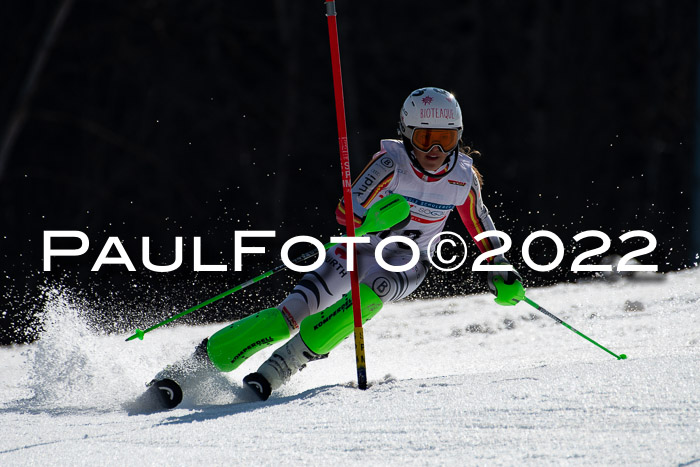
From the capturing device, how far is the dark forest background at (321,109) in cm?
1766

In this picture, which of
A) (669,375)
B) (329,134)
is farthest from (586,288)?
(329,134)

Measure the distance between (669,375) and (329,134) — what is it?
624 inches

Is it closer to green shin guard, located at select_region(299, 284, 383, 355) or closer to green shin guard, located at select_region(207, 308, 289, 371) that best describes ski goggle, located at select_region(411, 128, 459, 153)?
green shin guard, located at select_region(299, 284, 383, 355)

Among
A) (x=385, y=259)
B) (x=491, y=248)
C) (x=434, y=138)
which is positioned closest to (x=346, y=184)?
(x=434, y=138)

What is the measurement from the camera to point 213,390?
4039 mm

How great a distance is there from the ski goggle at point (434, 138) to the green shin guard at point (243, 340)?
1.03 metres

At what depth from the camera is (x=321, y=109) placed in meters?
19.1

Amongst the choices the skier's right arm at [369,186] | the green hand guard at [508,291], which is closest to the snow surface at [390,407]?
the green hand guard at [508,291]

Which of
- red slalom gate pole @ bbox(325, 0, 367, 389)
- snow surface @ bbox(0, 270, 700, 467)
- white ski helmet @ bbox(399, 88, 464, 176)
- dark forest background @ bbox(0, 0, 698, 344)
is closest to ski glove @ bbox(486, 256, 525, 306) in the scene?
snow surface @ bbox(0, 270, 700, 467)

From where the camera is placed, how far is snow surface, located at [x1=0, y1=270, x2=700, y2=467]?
2736 mm

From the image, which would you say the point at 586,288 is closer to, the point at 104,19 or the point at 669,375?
the point at 669,375

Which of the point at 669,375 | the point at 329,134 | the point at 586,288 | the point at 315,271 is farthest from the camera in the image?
the point at 329,134

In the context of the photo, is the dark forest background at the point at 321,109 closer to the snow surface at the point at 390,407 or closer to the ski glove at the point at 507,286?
the snow surface at the point at 390,407

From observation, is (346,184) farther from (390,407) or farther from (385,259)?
(390,407)
